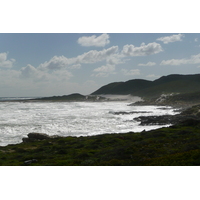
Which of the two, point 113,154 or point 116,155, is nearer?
point 116,155

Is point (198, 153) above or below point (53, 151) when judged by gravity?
above

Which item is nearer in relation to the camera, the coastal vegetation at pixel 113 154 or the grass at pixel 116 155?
the grass at pixel 116 155

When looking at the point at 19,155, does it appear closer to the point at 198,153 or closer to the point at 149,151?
the point at 149,151

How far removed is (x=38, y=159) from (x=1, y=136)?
23615mm

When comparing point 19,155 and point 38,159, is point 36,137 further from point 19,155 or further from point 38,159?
point 38,159

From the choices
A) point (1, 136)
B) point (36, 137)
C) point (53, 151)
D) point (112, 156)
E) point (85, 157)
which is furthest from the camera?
point (1, 136)

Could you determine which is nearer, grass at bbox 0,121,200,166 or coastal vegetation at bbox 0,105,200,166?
grass at bbox 0,121,200,166

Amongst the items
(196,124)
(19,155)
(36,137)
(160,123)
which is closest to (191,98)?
(160,123)

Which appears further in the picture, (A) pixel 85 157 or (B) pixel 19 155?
(B) pixel 19 155

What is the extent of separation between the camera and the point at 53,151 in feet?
89.3

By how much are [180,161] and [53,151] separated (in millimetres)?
17910

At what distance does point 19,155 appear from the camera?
25.3m

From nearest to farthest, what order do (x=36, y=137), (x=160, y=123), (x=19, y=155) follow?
(x=19, y=155) → (x=36, y=137) → (x=160, y=123)

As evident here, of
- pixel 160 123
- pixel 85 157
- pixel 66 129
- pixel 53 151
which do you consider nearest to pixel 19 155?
pixel 53 151
